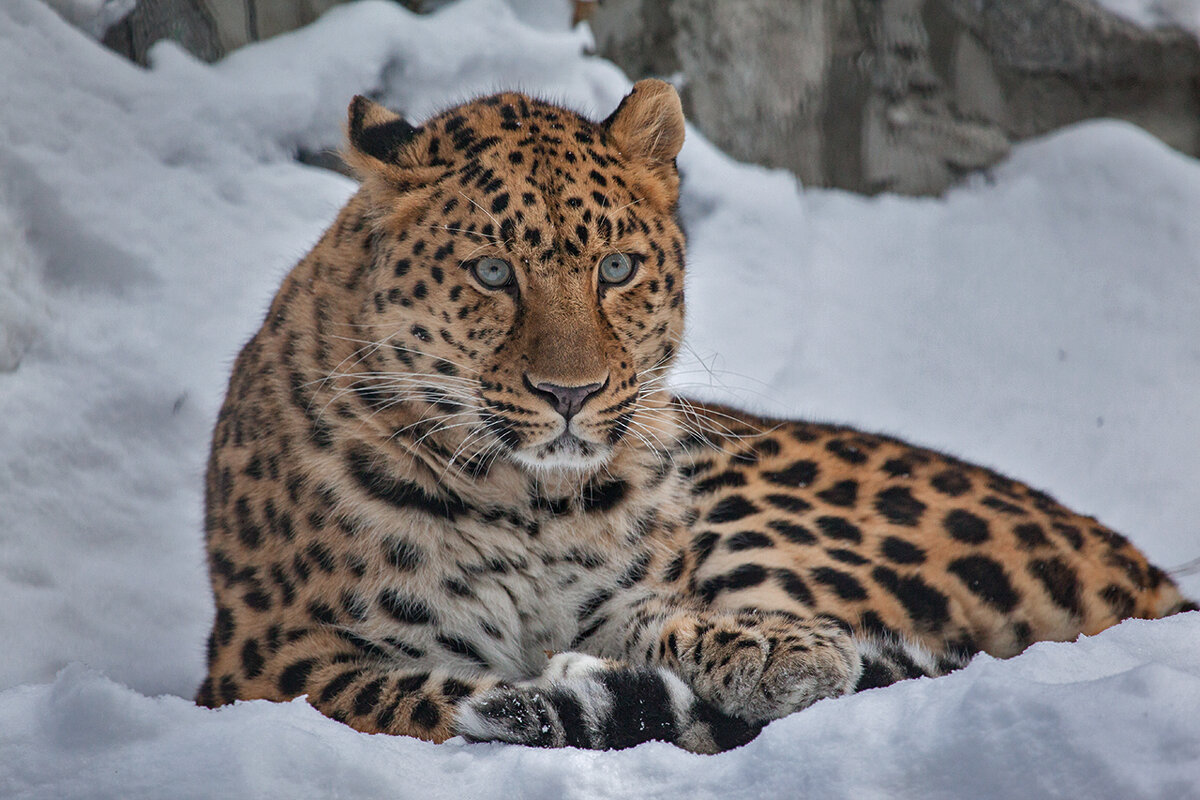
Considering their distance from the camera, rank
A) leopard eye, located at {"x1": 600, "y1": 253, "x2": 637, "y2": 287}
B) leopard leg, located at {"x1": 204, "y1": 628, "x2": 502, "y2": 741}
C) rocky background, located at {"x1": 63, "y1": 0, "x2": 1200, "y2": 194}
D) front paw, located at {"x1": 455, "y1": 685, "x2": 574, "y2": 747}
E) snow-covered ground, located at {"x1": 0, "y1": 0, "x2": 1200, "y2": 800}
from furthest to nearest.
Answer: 1. rocky background, located at {"x1": 63, "y1": 0, "x2": 1200, "y2": 194}
2. leopard eye, located at {"x1": 600, "y1": 253, "x2": 637, "y2": 287}
3. leopard leg, located at {"x1": 204, "y1": 628, "x2": 502, "y2": 741}
4. front paw, located at {"x1": 455, "y1": 685, "x2": 574, "y2": 747}
5. snow-covered ground, located at {"x1": 0, "y1": 0, "x2": 1200, "y2": 800}

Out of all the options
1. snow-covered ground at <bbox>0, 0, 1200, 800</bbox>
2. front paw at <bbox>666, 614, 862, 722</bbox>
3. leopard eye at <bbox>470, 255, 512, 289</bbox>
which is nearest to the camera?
snow-covered ground at <bbox>0, 0, 1200, 800</bbox>

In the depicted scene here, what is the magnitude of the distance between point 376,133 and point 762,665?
2013mm

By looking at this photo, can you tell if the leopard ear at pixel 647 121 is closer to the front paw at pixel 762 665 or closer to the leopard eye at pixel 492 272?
the leopard eye at pixel 492 272

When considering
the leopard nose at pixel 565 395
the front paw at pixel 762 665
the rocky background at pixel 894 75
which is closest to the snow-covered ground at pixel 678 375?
the rocky background at pixel 894 75

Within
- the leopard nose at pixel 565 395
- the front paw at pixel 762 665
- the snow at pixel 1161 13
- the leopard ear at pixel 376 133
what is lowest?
the front paw at pixel 762 665

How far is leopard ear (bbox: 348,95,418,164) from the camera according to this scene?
363 centimetres

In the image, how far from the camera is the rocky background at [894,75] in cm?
788

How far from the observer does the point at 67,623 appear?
13.6 feet

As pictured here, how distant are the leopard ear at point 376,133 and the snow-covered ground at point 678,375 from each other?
131cm

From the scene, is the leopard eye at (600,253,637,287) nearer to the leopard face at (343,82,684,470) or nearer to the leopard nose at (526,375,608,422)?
the leopard face at (343,82,684,470)

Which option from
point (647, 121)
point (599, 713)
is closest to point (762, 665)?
point (599, 713)

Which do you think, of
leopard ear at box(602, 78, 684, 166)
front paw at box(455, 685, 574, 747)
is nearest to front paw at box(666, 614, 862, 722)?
front paw at box(455, 685, 574, 747)

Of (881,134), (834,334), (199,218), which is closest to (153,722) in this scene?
(199,218)

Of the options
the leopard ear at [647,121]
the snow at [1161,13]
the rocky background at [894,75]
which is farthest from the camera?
the rocky background at [894,75]
